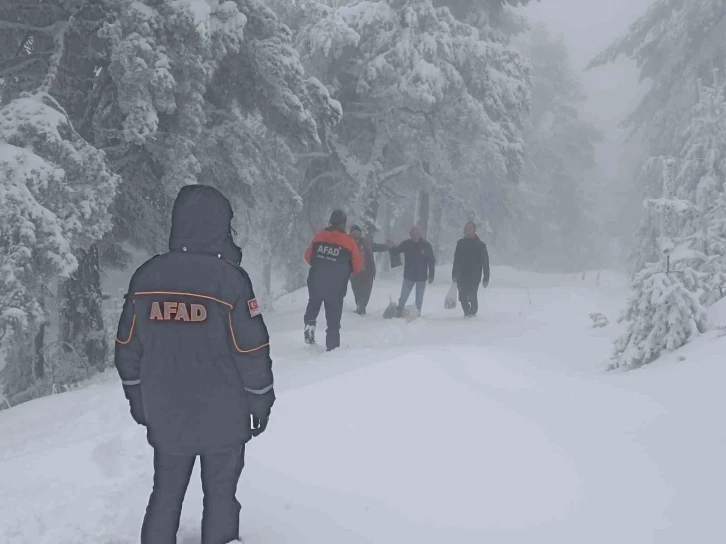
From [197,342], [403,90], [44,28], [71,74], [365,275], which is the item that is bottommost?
[365,275]

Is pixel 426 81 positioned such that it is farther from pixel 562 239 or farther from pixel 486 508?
pixel 562 239

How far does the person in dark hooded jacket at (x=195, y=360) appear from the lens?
118 inches

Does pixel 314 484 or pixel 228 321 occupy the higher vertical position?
pixel 228 321

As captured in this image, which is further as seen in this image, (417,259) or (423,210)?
(423,210)

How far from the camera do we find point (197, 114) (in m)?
9.71

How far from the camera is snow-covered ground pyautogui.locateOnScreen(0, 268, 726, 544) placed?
352 cm

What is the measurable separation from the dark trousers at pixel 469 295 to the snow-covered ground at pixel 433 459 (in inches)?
232

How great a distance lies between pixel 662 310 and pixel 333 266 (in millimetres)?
4118

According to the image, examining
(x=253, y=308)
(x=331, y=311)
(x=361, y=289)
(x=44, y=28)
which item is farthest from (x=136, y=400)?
(x=361, y=289)

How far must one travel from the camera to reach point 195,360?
3.00m

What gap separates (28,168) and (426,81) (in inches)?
403

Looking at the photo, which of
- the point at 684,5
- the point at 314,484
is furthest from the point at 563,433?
the point at 684,5

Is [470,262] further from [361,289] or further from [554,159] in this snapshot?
[554,159]

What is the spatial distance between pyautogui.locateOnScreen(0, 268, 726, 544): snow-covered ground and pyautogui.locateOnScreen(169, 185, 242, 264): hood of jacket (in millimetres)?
1575
